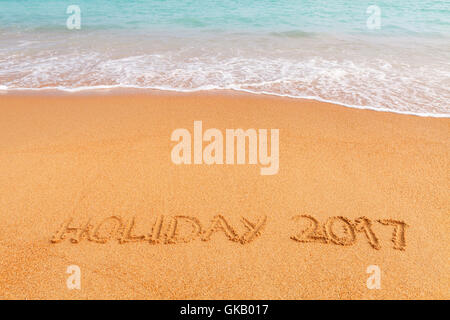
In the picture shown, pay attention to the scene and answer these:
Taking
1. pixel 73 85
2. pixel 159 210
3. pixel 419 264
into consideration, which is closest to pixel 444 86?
pixel 419 264

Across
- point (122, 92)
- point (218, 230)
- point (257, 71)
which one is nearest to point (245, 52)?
point (257, 71)

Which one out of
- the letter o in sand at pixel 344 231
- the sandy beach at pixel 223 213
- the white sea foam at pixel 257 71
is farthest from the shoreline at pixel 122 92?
the letter o in sand at pixel 344 231

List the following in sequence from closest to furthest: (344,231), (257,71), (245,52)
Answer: (344,231)
(257,71)
(245,52)

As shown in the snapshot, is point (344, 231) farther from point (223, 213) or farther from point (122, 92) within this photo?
point (122, 92)

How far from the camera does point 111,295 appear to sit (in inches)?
90.0

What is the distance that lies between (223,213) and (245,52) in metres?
6.52

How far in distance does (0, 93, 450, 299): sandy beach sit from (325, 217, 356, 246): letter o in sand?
11mm

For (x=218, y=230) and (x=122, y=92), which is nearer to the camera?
(x=218, y=230)

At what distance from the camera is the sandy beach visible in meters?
2.37

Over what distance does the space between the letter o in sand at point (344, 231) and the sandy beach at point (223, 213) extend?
0.01 meters

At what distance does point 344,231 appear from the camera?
2770 millimetres

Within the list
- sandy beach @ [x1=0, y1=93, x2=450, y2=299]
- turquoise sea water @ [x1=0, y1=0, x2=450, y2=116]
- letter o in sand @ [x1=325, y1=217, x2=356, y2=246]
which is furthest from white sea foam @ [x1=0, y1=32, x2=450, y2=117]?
letter o in sand @ [x1=325, y1=217, x2=356, y2=246]

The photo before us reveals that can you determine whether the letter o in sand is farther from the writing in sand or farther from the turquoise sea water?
the turquoise sea water
